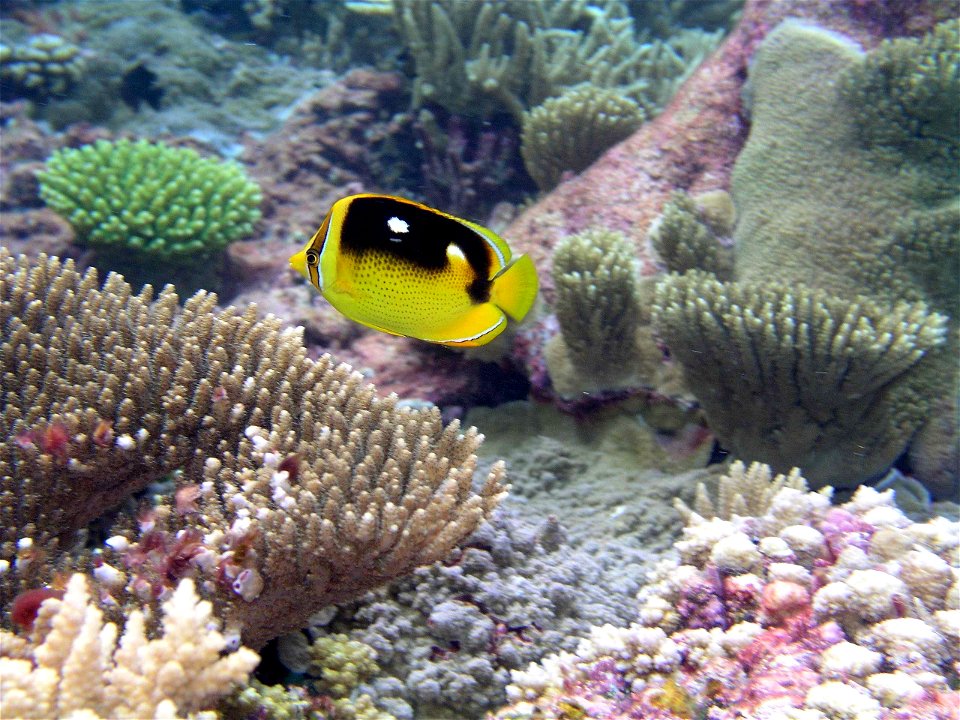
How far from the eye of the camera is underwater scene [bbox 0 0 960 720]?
2107mm

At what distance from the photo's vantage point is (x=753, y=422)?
400 centimetres

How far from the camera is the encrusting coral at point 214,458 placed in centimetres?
222

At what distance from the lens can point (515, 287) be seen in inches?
84.3

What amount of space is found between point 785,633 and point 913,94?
13.5 feet

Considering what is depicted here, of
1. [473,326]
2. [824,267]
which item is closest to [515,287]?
[473,326]

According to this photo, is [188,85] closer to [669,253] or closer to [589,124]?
[589,124]

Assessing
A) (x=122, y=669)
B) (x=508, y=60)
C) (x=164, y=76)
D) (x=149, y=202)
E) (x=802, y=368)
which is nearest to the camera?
(x=122, y=669)

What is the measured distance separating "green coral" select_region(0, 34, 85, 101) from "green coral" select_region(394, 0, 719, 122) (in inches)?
184

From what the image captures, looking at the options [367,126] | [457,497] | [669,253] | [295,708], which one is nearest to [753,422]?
[669,253]

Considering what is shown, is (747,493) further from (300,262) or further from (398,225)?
(300,262)

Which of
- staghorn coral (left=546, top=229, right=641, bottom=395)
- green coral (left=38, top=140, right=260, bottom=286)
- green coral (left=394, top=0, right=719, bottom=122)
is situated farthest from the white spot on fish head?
green coral (left=394, top=0, right=719, bottom=122)

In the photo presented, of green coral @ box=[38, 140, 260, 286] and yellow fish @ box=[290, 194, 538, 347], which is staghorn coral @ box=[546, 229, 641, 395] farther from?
green coral @ box=[38, 140, 260, 286]

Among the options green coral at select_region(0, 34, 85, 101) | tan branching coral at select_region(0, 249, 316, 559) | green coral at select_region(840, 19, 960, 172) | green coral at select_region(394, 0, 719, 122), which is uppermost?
green coral at select_region(840, 19, 960, 172)

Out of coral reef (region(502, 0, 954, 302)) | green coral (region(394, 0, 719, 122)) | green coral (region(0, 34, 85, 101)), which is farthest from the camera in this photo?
green coral (region(0, 34, 85, 101))
